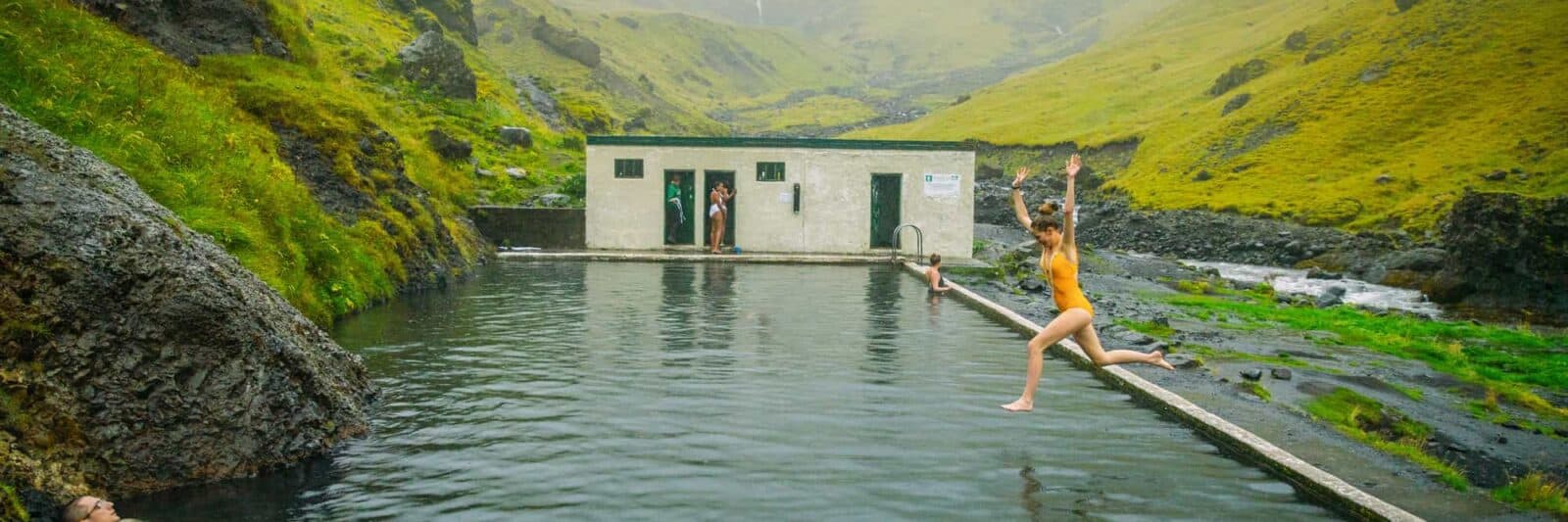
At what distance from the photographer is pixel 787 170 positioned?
34719 mm

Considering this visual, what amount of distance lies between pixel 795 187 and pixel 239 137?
59.6 feet

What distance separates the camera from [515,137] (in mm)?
45031

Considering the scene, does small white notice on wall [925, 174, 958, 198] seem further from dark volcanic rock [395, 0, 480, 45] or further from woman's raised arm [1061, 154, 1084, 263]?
dark volcanic rock [395, 0, 480, 45]

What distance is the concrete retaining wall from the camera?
33500 millimetres

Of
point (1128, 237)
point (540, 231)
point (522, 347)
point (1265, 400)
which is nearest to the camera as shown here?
point (1265, 400)

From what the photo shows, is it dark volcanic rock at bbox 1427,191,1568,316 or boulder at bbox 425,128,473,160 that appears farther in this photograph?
boulder at bbox 425,128,473,160

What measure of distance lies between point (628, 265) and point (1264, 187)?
54025 millimetres

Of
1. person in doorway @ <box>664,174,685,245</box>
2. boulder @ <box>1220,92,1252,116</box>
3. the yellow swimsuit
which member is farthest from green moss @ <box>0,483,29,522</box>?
boulder @ <box>1220,92,1252,116</box>

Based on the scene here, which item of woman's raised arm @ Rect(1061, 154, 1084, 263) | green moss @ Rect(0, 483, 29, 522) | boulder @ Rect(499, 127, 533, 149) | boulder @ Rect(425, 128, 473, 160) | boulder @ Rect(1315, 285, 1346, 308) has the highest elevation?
boulder @ Rect(499, 127, 533, 149)

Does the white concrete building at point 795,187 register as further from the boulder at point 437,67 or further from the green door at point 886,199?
the boulder at point 437,67

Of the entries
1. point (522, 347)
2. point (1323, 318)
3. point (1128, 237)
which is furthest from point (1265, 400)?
point (1128, 237)

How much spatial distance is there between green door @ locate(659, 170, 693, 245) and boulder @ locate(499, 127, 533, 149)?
12.3 meters

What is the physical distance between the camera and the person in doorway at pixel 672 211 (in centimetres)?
3475

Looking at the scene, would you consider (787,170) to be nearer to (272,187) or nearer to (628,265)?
(628,265)
